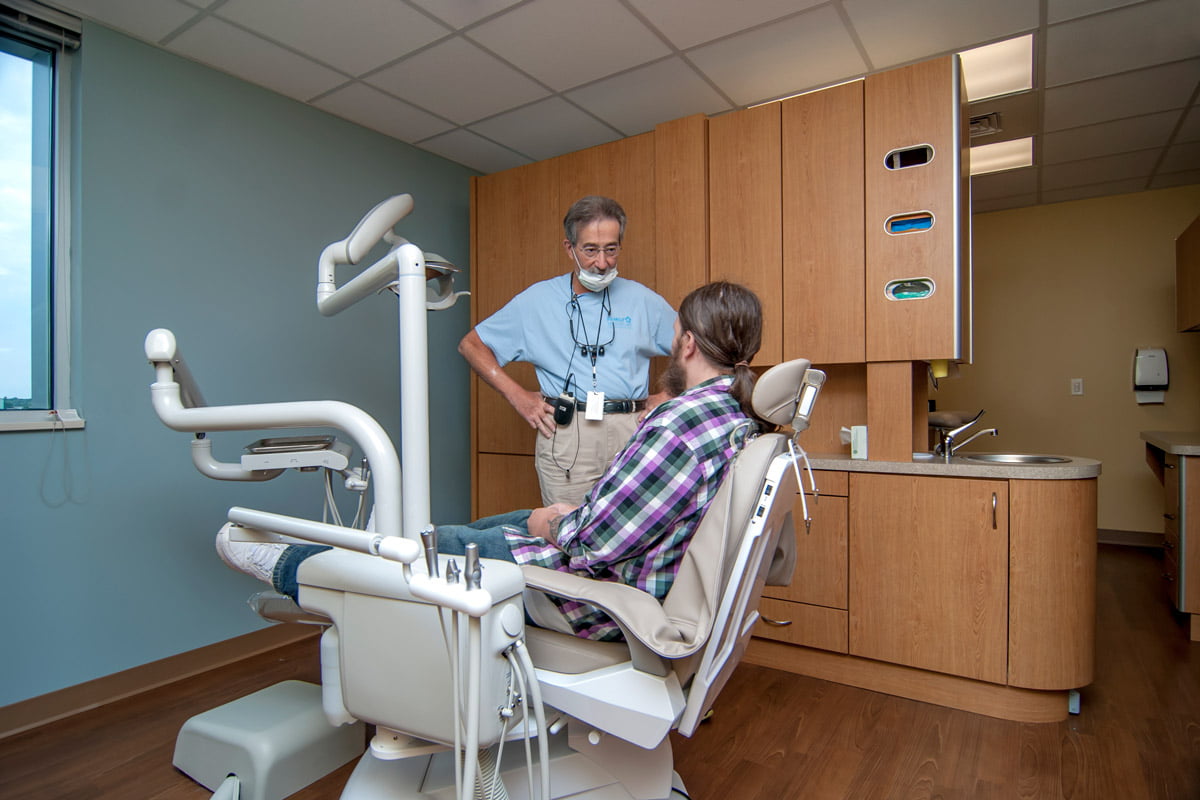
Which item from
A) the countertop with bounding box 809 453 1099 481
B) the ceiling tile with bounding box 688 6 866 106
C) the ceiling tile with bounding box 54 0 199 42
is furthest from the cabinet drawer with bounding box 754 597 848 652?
the ceiling tile with bounding box 54 0 199 42

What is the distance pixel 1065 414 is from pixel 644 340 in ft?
12.8

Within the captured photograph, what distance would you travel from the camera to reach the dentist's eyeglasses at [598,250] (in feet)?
7.06

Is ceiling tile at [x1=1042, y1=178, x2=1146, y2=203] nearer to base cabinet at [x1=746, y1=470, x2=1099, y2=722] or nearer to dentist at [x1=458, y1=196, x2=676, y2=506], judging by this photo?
base cabinet at [x1=746, y1=470, x2=1099, y2=722]

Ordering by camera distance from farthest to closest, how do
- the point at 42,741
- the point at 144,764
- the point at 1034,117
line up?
the point at 1034,117
the point at 42,741
the point at 144,764

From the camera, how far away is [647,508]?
1.17 metres

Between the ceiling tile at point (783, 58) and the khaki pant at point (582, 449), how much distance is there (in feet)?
4.87

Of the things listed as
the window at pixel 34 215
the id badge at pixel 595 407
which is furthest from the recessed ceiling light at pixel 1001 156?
the window at pixel 34 215

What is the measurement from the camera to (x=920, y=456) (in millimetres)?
2463

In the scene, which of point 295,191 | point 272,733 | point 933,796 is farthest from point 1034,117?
point 272,733

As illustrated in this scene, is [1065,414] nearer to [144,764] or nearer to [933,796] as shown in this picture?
[933,796]

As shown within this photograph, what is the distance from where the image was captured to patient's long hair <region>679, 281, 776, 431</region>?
137 centimetres

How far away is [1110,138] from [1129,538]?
2.66m

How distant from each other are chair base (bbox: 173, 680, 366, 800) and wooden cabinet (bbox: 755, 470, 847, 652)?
1506 mm

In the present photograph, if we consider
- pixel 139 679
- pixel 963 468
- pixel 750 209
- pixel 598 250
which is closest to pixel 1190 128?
pixel 750 209
